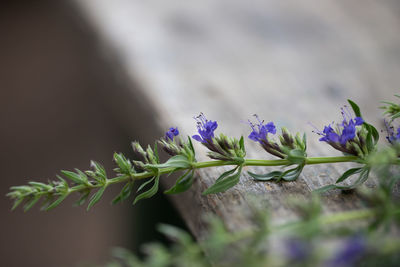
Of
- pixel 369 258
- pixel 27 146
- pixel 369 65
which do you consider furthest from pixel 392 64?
pixel 27 146

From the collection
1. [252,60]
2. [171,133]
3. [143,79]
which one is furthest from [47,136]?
[171,133]

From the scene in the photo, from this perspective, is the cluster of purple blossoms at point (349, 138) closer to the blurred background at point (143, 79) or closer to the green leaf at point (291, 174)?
the green leaf at point (291, 174)

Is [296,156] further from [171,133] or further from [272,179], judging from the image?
[171,133]

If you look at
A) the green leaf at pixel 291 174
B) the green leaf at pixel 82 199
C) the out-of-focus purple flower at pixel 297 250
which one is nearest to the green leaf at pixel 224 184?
the green leaf at pixel 291 174

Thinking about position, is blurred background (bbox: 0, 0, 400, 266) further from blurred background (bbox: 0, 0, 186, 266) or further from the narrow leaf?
the narrow leaf

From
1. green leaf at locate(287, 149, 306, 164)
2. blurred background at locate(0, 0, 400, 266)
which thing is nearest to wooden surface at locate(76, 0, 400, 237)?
blurred background at locate(0, 0, 400, 266)

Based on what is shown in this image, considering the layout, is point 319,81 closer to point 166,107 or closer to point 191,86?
point 191,86
